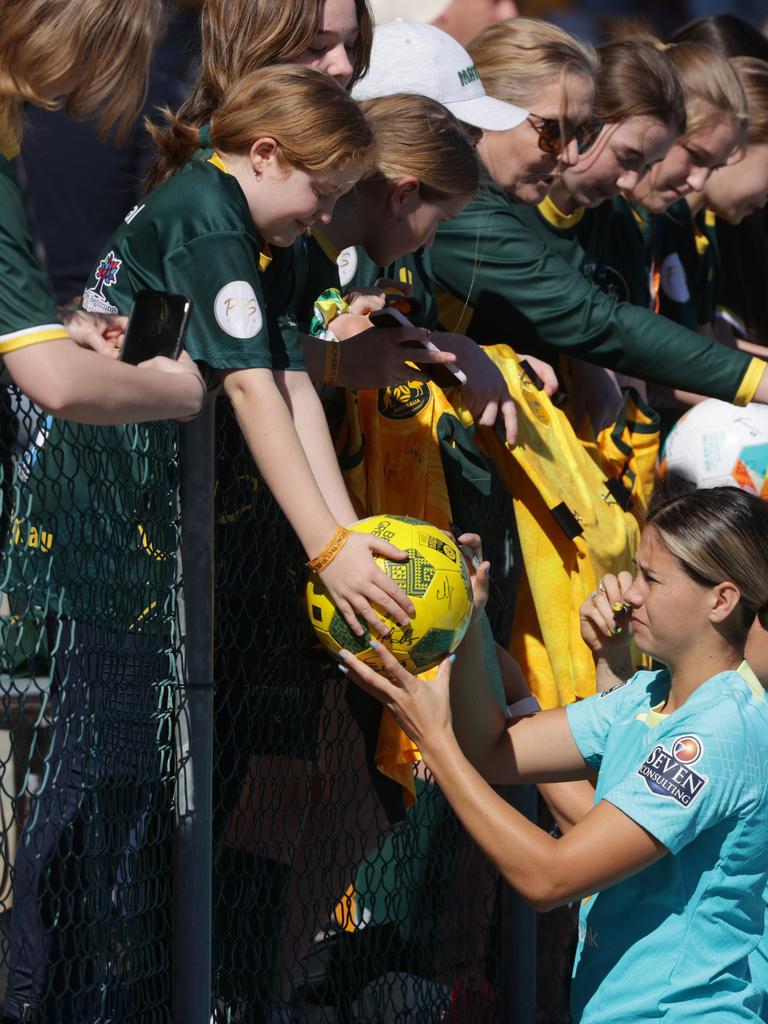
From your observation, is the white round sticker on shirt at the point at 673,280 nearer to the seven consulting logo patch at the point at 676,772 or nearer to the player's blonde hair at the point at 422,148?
the player's blonde hair at the point at 422,148

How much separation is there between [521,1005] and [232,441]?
74.3 inches

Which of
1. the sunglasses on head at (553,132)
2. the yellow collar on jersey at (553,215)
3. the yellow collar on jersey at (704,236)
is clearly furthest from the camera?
the yellow collar on jersey at (704,236)

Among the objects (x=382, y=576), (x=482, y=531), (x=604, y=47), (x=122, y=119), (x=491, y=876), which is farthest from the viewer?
(x=604, y=47)

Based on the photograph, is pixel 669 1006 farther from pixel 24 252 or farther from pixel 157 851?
pixel 24 252

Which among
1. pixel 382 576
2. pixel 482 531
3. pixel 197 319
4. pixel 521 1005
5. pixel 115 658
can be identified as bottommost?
pixel 521 1005

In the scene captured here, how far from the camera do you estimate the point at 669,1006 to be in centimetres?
266

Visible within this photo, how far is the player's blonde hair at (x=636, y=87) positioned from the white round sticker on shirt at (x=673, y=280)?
80 centimetres

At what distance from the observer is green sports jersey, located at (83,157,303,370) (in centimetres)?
282

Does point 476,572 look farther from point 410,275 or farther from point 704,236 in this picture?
point 704,236

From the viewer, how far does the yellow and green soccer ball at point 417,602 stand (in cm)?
281

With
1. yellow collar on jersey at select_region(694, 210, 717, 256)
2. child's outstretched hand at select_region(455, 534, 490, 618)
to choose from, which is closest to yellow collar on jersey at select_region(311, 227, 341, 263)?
child's outstretched hand at select_region(455, 534, 490, 618)

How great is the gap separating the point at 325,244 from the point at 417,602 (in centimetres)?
102

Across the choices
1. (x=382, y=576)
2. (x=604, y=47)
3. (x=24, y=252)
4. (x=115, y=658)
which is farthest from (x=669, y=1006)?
(x=604, y=47)

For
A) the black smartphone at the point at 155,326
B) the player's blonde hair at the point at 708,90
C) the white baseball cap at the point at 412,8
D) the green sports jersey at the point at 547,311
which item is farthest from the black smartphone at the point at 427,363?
the white baseball cap at the point at 412,8
